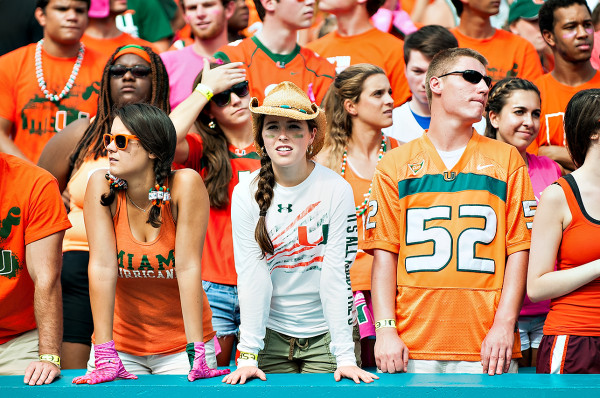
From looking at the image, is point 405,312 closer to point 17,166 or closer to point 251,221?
point 251,221

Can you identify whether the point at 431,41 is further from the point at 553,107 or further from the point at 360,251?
the point at 360,251

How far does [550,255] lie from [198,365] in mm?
1663

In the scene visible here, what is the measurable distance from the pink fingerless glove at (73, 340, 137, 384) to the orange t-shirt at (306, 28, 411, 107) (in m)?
3.42

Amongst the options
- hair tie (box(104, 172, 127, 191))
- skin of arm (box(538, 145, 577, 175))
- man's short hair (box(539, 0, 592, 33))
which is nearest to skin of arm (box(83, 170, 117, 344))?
hair tie (box(104, 172, 127, 191))

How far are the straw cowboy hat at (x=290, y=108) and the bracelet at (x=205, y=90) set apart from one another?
3.10 feet

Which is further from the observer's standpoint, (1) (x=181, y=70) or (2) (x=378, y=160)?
(1) (x=181, y=70)

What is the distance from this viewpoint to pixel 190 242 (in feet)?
13.3

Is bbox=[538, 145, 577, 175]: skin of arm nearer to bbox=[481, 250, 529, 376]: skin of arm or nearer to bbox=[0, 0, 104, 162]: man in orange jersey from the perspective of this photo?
bbox=[481, 250, 529, 376]: skin of arm

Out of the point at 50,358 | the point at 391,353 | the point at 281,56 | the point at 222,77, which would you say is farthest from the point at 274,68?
the point at 50,358

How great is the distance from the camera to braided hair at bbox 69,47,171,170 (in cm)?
520

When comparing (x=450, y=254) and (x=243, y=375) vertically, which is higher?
(x=450, y=254)

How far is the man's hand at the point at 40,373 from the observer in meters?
3.84

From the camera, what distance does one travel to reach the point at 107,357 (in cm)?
386

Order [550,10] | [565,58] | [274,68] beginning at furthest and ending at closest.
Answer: [550,10], [565,58], [274,68]
